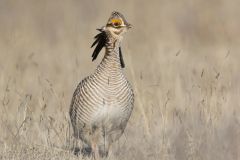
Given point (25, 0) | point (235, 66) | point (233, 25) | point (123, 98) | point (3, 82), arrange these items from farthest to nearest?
point (25, 0) < point (233, 25) < point (235, 66) < point (3, 82) < point (123, 98)

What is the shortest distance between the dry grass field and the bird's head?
47 centimetres

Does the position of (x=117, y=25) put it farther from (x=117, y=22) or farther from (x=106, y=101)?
(x=106, y=101)

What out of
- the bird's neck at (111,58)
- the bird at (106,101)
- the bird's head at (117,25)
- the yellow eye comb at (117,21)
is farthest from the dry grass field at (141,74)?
the yellow eye comb at (117,21)

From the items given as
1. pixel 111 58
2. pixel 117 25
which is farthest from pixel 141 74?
pixel 117 25

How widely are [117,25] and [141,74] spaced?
55 cm

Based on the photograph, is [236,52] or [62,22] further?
[62,22]

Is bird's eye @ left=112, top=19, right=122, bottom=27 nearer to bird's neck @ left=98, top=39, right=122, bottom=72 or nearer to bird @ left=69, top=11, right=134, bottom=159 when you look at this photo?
bird @ left=69, top=11, right=134, bottom=159

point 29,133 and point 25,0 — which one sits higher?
point 25,0

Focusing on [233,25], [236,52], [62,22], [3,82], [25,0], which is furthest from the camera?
[25,0]

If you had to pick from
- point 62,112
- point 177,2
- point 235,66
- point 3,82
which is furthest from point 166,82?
point 177,2

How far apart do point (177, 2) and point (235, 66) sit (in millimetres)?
5663

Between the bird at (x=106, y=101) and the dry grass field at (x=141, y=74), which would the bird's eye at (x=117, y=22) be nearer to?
the bird at (x=106, y=101)

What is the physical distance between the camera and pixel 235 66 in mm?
12336

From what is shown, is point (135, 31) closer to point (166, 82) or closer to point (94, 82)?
point (166, 82)
